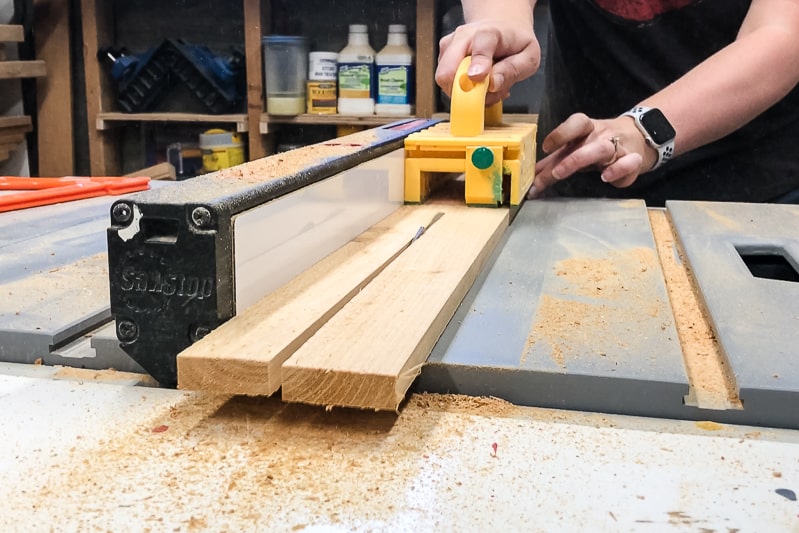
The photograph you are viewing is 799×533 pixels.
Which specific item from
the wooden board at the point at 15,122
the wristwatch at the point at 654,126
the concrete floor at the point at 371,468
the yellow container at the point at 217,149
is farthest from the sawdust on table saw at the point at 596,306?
the wooden board at the point at 15,122

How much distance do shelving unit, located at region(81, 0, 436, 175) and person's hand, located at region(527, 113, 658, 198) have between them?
1.28 meters

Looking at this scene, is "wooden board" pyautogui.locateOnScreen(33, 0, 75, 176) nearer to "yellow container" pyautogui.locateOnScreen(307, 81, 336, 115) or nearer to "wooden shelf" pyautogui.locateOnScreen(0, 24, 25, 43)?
"wooden shelf" pyautogui.locateOnScreen(0, 24, 25, 43)

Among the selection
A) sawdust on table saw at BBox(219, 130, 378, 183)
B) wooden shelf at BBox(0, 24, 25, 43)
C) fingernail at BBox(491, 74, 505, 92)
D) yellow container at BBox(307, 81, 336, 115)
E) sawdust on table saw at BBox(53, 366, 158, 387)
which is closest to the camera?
sawdust on table saw at BBox(53, 366, 158, 387)

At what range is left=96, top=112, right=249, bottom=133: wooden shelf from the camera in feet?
9.94

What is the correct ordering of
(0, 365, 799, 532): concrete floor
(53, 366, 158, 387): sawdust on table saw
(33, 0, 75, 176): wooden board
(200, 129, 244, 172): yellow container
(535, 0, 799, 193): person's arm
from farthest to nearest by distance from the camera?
(33, 0, 75, 176): wooden board → (200, 129, 244, 172): yellow container → (535, 0, 799, 193): person's arm → (53, 366, 158, 387): sawdust on table saw → (0, 365, 799, 532): concrete floor

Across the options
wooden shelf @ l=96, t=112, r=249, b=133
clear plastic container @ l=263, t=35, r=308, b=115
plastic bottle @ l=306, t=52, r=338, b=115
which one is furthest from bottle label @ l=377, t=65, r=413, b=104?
wooden shelf @ l=96, t=112, r=249, b=133

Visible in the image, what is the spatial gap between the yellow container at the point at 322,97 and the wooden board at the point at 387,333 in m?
1.95

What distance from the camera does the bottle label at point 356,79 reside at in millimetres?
2861

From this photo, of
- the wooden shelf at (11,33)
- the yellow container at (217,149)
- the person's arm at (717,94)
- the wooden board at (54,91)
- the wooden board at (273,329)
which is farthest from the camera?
the wooden board at (54,91)

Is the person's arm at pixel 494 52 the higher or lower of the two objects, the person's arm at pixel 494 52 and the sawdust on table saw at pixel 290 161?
the higher

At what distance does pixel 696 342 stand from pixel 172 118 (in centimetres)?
267

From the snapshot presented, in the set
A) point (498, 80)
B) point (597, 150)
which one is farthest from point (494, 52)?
point (597, 150)

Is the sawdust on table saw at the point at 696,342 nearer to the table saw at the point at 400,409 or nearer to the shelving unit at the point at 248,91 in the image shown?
the table saw at the point at 400,409

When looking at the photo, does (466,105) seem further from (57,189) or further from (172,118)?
(172,118)
